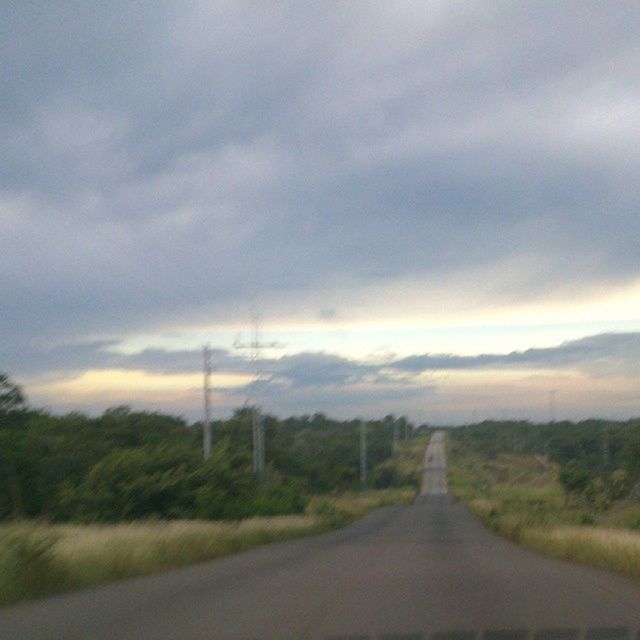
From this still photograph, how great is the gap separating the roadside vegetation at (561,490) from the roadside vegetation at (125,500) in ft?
31.9

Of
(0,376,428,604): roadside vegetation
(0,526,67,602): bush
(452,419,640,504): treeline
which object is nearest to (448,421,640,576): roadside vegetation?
(452,419,640,504): treeline

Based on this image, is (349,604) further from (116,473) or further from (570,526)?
(116,473)

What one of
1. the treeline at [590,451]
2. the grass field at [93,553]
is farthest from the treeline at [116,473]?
the treeline at [590,451]

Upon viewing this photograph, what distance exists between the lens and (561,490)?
293 ft

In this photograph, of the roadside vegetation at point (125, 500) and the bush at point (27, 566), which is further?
the roadside vegetation at point (125, 500)

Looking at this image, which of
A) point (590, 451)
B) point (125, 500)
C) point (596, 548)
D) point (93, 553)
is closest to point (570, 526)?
point (596, 548)

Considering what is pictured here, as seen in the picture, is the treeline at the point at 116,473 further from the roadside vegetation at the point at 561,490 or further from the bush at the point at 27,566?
the bush at the point at 27,566

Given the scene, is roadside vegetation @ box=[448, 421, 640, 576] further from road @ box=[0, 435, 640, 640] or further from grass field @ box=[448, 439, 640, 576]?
road @ box=[0, 435, 640, 640]

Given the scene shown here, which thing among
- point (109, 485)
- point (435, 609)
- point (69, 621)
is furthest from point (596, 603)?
point (109, 485)

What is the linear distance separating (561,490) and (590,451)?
154 feet

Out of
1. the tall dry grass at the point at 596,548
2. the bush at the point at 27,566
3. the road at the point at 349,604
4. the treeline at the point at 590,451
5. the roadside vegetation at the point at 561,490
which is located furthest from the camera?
the treeline at the point at 590,451

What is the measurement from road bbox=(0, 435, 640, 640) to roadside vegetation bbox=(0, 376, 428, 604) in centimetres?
93

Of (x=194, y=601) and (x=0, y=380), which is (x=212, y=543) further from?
(x=0, y=380)

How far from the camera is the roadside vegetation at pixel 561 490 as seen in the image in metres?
26.3
